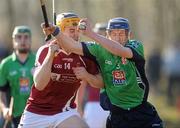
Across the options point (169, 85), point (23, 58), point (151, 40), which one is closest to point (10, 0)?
point (151, 40)

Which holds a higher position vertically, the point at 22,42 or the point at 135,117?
the point at 22,42

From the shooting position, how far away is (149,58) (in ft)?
101

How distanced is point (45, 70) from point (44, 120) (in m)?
0.87

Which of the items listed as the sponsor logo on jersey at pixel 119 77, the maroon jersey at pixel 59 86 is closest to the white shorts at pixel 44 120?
the maroon jersey at pixel 59 86

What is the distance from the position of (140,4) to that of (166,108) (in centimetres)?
421

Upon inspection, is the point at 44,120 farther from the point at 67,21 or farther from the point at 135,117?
the point at 67,21

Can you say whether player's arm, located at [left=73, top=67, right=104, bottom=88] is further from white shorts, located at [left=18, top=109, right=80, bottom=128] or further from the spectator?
the spectator

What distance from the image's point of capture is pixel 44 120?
1217 cm

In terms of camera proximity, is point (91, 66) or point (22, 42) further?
point (22, 42)

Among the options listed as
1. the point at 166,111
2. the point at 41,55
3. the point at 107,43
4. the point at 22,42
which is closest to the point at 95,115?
the point at 22,42

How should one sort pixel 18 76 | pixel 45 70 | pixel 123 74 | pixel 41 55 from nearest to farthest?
pixel 45 70
pixel 123 74
pixel 41 55
pixel 18 76

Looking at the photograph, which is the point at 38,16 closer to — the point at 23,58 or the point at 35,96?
the point at 23,58

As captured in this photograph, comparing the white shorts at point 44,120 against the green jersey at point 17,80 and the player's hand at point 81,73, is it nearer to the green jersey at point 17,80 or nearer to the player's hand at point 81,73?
the player's hand at point 81,73

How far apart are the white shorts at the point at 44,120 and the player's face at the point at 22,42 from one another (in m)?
3.46
